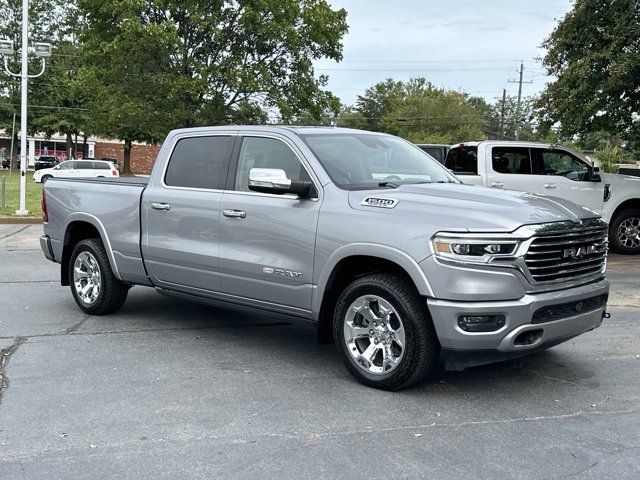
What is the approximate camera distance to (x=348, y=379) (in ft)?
16.3

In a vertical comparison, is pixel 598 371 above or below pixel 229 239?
below

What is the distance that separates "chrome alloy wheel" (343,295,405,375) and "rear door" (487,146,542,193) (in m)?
7.58

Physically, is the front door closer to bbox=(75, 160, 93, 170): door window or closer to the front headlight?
the front headlight

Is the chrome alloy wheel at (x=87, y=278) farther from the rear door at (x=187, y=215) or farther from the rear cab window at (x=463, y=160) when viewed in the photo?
the rear cab window at (x=463, y=160)

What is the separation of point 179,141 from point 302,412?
3.12 m

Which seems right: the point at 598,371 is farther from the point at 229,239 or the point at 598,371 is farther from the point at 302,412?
the point at 229,239

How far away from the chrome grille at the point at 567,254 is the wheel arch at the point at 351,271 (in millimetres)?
709

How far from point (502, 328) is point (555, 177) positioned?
8414 mm

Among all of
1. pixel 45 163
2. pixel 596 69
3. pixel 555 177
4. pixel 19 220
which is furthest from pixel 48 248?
pixel 45 163

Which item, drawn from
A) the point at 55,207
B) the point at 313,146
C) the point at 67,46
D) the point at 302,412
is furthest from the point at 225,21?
the point at 67,46

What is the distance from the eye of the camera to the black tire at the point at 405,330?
4.41 meters

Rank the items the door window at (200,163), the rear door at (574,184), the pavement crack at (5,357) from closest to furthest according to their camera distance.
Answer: the pavement crack at (5,357) < the door window at (200,163) < the rear door at (574,184)

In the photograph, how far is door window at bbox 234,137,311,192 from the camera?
17.3 ft

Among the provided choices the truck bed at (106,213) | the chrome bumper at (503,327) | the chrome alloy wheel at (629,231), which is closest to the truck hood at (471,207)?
the chrome bumper at (503,327)
